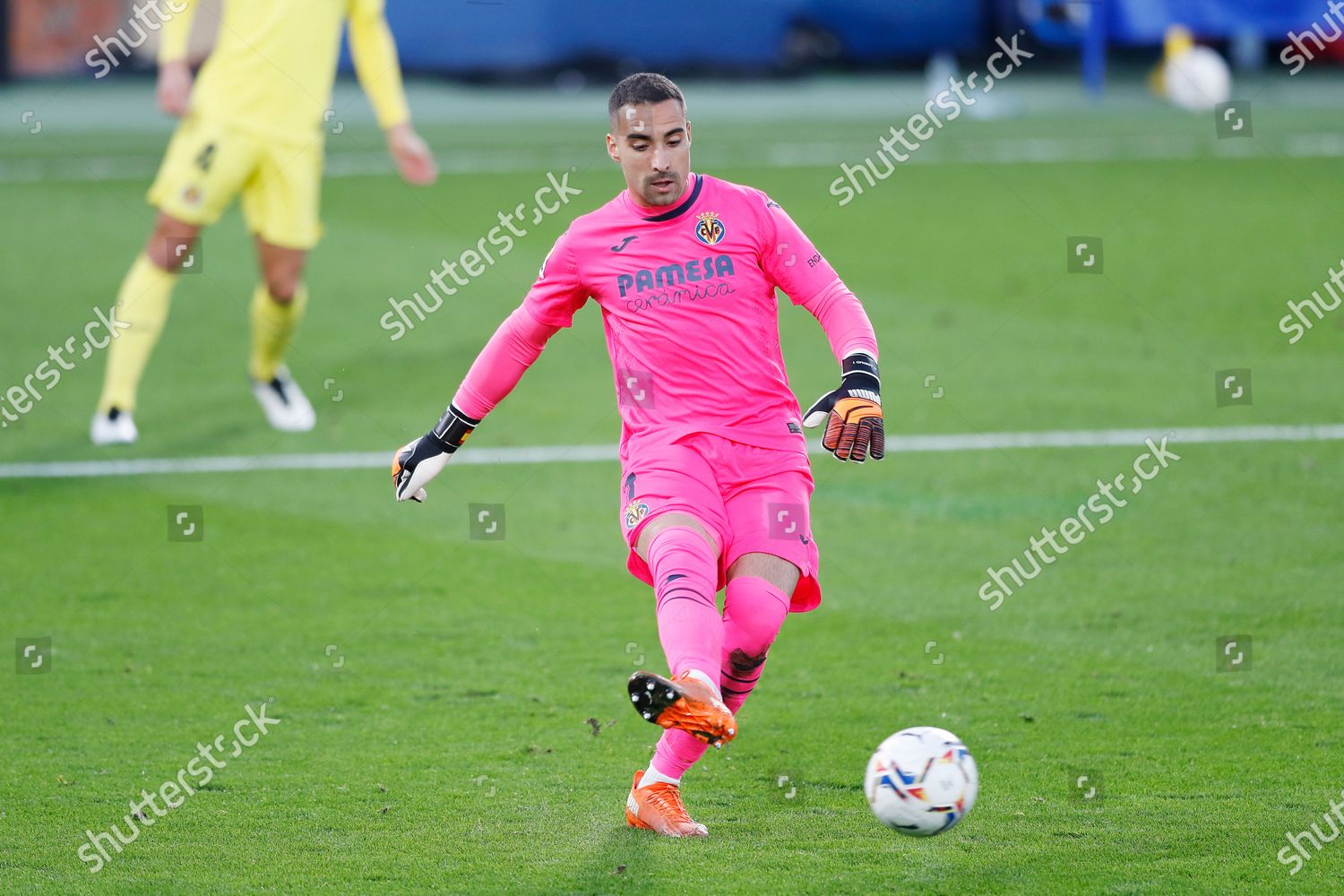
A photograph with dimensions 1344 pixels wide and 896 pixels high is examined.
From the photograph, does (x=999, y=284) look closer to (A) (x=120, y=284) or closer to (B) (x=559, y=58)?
(A) (x=120, y=284)

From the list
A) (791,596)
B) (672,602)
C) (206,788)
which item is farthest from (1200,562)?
(206,788)

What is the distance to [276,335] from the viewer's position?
29.8 feet

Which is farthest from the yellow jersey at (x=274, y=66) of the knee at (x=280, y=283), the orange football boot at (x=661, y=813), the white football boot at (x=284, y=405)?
the orange football boot at (x=661, y=813)

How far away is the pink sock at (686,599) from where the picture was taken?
4.14m

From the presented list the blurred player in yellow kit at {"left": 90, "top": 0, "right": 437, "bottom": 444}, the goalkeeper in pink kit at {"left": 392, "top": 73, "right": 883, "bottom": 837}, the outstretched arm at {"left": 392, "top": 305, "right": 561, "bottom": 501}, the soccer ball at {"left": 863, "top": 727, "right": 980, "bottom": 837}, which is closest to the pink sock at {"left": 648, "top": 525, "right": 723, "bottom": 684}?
the goalkeeper in pink kit at {"left": 392, "top": 73, "right": 883, "bottom": 837}

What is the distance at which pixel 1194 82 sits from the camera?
823 inches

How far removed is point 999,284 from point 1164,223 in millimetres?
2609

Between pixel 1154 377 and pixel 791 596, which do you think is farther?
pixel 1154 377

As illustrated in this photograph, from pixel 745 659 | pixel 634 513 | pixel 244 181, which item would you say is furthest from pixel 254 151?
pixel 745 659

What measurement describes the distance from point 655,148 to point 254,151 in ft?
15.7

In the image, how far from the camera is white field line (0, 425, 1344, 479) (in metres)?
8.46

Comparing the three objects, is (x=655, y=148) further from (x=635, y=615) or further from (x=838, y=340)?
(x=635, y=615)

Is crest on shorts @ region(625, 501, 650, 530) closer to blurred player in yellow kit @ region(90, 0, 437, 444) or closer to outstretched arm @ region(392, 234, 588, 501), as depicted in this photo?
outstretched arm @ region(392, 234, 588, 501)

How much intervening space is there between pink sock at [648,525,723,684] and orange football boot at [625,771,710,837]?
0.46 meters
